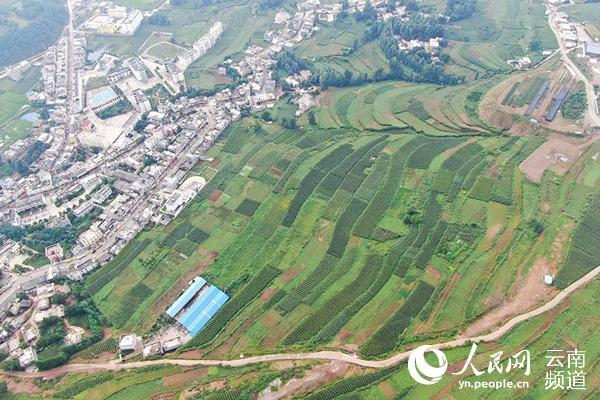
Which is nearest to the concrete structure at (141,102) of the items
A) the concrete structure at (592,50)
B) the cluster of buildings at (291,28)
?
the cluster of buildings at (291,28)

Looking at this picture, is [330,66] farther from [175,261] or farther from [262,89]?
[175,261]

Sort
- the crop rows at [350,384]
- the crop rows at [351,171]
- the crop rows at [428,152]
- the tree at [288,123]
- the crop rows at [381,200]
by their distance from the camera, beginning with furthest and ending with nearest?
1. the tree at [288,123]
2. the crop rows at [428,152]
3. the crop rows at [351,171]
4. the crop rows at [381,200]
5. the crop rows at [350,384]

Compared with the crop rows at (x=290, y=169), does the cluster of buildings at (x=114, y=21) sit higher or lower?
higher

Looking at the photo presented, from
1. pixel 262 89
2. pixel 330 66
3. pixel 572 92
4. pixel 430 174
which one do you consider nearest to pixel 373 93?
pixel 330 66

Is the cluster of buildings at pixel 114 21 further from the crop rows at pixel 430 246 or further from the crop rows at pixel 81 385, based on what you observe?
the crop rows at pixel 430 246

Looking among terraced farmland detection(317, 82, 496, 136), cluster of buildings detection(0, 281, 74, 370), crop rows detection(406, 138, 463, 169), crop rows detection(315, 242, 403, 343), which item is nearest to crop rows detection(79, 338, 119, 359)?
cluster of buildings detection(0, 281, 74, 370)

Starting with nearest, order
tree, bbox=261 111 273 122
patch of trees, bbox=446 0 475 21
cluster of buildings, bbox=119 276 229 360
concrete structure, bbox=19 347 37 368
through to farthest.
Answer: concrete structure, bbox=19 347 37 368 → cluster of buildings, bbox=119 276 229 360 → tree, bbox=261 111 273 122 → patch of trees, bbox=446 0 475 21

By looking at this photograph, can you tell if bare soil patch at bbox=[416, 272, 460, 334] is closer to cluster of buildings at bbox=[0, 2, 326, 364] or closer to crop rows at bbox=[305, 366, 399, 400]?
crop rows at bbox=[305, 366, 399, 400]
